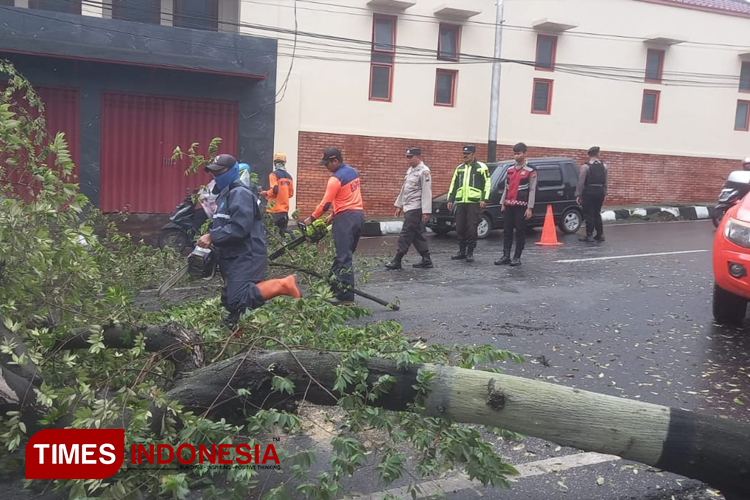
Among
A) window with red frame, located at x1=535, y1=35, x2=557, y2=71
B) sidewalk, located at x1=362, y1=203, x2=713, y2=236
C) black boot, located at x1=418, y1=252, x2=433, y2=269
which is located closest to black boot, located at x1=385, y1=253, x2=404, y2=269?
black boot, located at x1=418, y1=252, x2=433, y2=269

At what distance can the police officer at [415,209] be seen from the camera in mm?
9477

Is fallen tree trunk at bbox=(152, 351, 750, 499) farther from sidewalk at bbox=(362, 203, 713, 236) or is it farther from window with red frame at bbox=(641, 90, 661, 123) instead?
window with red frame at bbox=(641, 90, 661, 123)

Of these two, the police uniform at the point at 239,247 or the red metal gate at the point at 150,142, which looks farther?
the red metal gate at the point at 150,142

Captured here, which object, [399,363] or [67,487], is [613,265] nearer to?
[399,363]

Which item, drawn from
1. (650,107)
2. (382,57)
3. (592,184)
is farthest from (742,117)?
(592,184)

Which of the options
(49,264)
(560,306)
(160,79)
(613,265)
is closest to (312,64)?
(160,79)

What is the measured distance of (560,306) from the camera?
289 inches

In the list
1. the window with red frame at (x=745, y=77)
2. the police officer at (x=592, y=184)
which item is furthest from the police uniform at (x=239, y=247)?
the window with red frame at (x=745, y=77)

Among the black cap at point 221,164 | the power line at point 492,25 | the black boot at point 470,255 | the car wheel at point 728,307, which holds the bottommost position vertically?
the black boot at point 470,255

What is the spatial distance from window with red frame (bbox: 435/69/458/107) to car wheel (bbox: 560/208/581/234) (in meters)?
5.97

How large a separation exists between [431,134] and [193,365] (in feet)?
50.9

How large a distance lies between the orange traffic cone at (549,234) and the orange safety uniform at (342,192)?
599 centimetres

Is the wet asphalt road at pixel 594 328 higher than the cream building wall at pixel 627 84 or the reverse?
the reverse

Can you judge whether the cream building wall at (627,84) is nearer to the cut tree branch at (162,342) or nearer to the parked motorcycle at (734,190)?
the parked motorcycle at (734,190)
